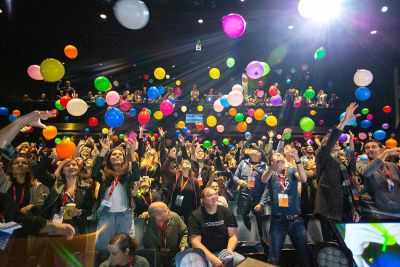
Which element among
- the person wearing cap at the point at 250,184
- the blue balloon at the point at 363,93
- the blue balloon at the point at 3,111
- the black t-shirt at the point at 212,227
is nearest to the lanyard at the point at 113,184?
the black t-shirt at the point at 212,227

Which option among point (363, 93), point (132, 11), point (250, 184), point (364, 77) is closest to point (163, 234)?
point (250, 184)

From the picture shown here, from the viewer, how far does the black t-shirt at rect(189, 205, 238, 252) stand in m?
2.99

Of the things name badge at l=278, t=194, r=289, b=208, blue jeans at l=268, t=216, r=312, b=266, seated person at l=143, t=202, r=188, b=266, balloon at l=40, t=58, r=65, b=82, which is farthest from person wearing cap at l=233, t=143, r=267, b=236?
balloon at l=40, t=58, r=65, b=82

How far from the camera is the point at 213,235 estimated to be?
3014mm

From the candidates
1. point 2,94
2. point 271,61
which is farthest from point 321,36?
point 2,94

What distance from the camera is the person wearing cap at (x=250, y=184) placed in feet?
11.9

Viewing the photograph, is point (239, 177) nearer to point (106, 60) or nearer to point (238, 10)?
point (238, 10)

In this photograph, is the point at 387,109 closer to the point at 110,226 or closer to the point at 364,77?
the point at 364,77

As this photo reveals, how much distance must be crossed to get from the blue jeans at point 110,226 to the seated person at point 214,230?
65 centimetres

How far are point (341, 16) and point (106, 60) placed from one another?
7.82 meters

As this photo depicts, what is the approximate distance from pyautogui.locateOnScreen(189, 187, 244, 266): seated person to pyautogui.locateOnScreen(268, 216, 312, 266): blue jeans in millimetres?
341

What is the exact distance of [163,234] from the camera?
3047 millimetres

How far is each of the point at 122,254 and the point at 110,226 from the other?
1.89 ft

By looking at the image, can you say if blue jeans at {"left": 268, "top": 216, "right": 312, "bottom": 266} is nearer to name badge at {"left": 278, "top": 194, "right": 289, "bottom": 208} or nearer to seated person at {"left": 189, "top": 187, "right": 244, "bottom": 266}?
name badge at {"left": 278, "top": 194, "right": 289, "bottom": 208}
